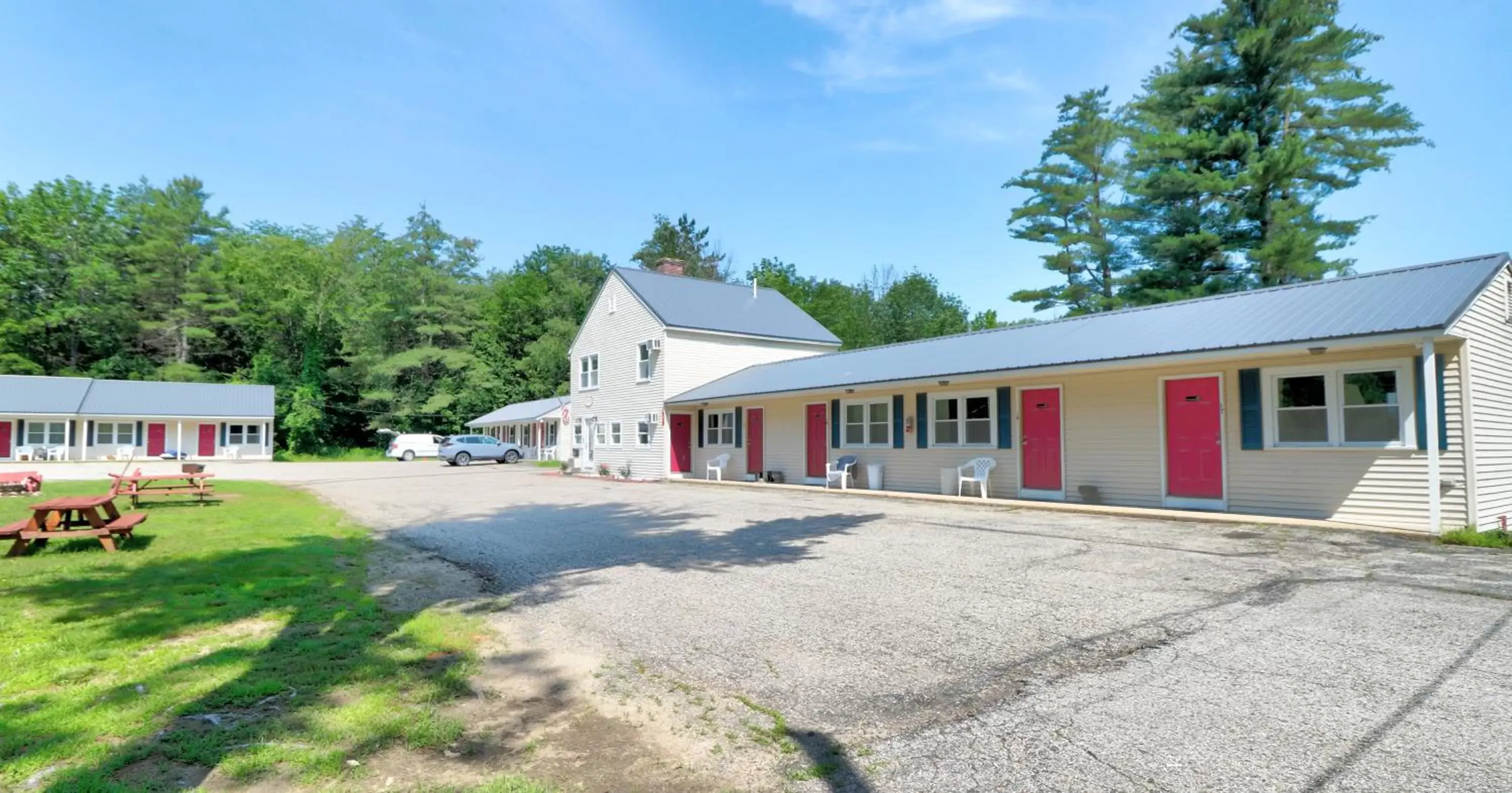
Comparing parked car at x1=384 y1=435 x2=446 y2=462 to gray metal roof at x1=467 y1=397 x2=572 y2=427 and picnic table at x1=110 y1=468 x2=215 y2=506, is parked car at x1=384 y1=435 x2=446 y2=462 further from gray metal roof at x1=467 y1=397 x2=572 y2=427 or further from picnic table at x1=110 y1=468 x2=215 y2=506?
picnic table at x1=110 y1=468 x2=215 y2=506

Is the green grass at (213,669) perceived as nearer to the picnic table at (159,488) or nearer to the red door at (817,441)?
the picnic table at (159,488)

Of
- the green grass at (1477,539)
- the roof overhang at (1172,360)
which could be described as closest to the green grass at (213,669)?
the roof overhang at (1172,360)

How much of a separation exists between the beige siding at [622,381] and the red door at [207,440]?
26.7 m

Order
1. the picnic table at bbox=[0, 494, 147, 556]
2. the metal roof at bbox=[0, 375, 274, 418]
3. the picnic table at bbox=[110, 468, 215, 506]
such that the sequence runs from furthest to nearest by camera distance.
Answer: the metal roof at bbox=[0, 375, 274, 418], the picnic table at bbox=[110, 468, 215, 506], the picnic table at bbox=[0, 494, 147, 556]

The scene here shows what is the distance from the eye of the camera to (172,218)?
5366 cm

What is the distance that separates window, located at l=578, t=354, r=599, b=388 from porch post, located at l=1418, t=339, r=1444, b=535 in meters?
24.6

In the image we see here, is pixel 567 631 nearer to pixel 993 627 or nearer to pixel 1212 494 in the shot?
pixel 993 627

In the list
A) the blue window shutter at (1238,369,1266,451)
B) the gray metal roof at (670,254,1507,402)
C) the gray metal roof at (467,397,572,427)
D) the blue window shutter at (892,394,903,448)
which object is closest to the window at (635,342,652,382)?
the gray metal roof at (670,254,1507,402)

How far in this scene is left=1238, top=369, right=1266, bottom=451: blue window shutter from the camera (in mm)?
11711

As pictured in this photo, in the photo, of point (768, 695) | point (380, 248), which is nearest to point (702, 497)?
point (768, 695)

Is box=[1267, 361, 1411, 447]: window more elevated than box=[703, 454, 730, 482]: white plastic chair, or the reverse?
box=[1267, 361, 1411, 447]: window

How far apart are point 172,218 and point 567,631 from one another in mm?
64769

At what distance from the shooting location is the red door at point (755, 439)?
2266cm

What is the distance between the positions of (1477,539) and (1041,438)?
6736 mm
